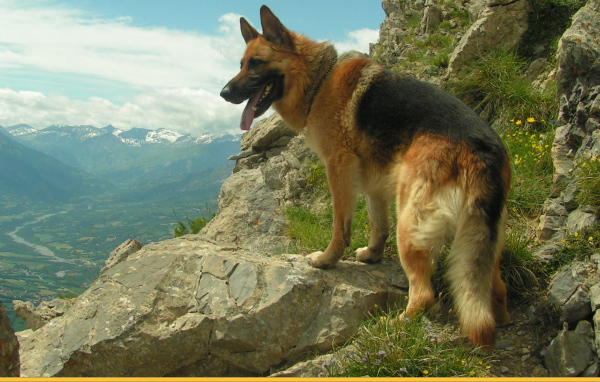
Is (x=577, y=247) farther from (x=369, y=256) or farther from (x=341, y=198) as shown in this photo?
(x=341, y=198)

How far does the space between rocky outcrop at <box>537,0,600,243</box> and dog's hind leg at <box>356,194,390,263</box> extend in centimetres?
188

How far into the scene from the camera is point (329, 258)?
15.5ft

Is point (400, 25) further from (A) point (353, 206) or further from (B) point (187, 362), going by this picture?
(B) point (187, 362)

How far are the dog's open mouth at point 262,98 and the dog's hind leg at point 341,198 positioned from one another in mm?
1224

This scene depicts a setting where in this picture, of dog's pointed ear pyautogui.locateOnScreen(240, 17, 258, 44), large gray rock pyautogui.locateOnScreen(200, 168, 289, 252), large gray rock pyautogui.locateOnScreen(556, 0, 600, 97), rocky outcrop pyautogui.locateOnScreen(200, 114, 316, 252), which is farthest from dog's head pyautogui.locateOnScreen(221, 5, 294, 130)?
large gray rock pyautogui.locateOnScreen(556, 0, 600, 97)

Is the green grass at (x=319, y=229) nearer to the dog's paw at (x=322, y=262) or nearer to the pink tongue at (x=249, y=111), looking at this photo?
the dog's paw at (x=322, y=262)

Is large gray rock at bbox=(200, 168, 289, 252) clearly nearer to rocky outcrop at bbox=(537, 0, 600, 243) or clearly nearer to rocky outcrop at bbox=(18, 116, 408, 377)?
rocky outcrop at bbox=(18, 116, 408, 377)

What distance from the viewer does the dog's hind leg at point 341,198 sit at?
4441 mm

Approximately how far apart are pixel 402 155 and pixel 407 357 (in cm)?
193

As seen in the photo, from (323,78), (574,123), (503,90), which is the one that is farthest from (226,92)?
(503,90)

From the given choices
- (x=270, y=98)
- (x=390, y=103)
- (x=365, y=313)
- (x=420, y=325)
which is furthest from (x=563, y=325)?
(x=270, y=98)

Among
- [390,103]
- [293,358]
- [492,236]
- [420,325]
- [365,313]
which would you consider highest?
[390,103]

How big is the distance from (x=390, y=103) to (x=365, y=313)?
7.74 ft

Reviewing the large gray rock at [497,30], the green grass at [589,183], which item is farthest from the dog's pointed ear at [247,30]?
the large gray rock at [497,30]
